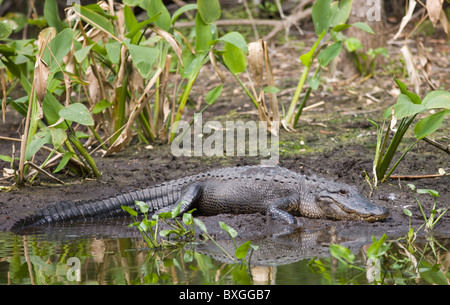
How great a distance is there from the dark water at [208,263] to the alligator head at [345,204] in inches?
18.8

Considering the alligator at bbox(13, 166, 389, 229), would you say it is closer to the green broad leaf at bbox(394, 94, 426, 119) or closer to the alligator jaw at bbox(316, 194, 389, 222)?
the alligator jaw at bbox(316, 194, 389, 222)

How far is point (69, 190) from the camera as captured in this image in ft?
17.2

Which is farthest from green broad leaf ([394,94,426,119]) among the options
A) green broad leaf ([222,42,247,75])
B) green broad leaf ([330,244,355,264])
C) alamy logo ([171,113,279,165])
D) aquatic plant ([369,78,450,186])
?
green broad leaf ([222,42,247,75])

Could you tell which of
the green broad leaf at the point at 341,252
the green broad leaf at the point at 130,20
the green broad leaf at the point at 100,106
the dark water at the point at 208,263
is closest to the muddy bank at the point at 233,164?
the dark water at the point at 208,263

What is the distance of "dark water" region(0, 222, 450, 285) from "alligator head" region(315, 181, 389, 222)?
Result: 18.8 inches

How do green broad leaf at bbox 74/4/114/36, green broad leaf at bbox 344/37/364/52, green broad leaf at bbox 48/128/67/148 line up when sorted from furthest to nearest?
green broad leaf at bbox 344/37/364/52 → green broad leaf at bbox 74/4/114/36 → green broad leaf at bbox 48/128/67/148

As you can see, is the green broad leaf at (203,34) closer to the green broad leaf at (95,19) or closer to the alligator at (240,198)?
the green broad leaf at (95,19)

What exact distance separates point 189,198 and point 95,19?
6.82 ft

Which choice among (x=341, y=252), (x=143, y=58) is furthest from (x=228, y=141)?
(x=341, y=252)

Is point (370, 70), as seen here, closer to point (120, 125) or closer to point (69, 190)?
point (120, 125)

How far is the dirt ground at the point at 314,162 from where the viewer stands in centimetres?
452

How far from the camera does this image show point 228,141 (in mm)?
6559

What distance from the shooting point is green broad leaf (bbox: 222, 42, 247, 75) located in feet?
19.4
